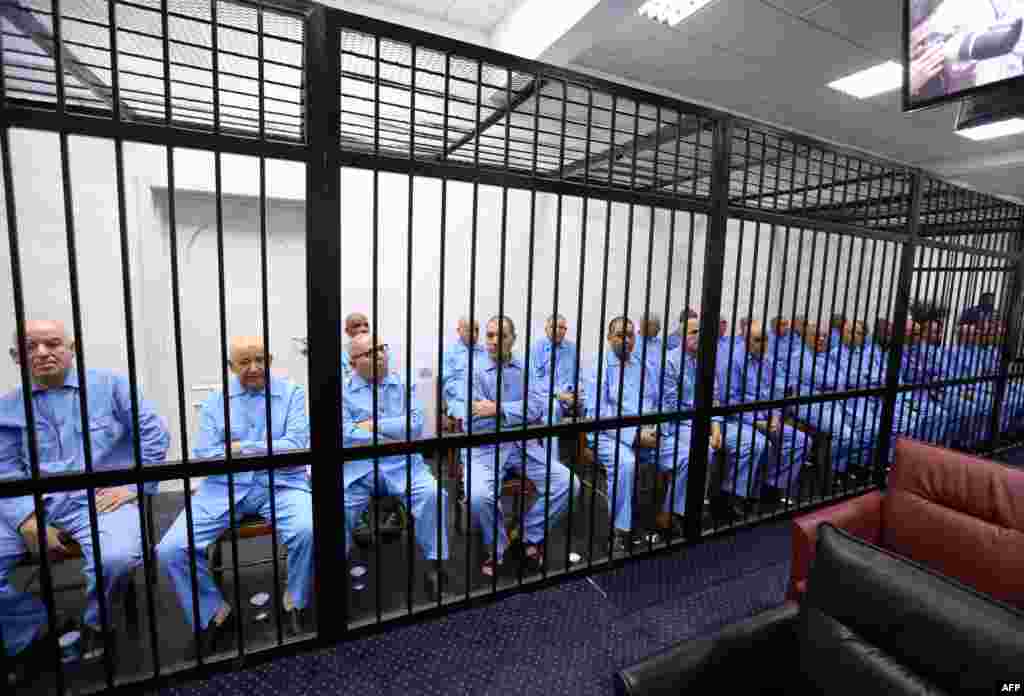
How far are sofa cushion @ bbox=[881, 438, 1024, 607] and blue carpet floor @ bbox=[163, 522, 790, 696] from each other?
59 cm

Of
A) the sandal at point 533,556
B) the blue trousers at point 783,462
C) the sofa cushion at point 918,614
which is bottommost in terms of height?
the sandal at point 533,556

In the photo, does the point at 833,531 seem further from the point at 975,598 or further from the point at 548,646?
the point at 548,646

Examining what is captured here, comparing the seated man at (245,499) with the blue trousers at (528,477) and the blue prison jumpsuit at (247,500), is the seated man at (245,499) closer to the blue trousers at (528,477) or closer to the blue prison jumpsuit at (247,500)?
the blue prison jumpsuit at (247,500)

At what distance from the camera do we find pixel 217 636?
1793mm

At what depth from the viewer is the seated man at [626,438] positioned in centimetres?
214

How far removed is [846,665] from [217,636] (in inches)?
84.3

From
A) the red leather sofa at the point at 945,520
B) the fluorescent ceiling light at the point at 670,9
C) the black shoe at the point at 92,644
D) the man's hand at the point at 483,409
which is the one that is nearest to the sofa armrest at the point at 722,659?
the red leather sofa at the point at 945,520

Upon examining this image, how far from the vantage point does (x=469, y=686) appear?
1.52 meters

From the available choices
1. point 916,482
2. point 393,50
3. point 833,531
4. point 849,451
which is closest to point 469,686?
point 833,531

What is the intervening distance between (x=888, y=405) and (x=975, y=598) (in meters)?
2.41

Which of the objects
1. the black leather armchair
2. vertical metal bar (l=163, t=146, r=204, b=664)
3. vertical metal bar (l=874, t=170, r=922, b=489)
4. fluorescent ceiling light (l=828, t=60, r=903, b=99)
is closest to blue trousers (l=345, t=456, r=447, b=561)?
vertical metal bar (l=163, t=146, r=204, b=664)

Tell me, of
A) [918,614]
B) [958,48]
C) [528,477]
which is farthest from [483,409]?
[958,48]

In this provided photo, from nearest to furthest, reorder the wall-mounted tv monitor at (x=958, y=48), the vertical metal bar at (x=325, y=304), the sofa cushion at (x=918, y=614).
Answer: the sofa cushion at (x=918, y=614)
the vertical metal bar at (x=325, y=304)
the wall-mounted tv monitor at (x=958, y=48)

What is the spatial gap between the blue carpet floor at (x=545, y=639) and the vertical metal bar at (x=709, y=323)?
351 mm
